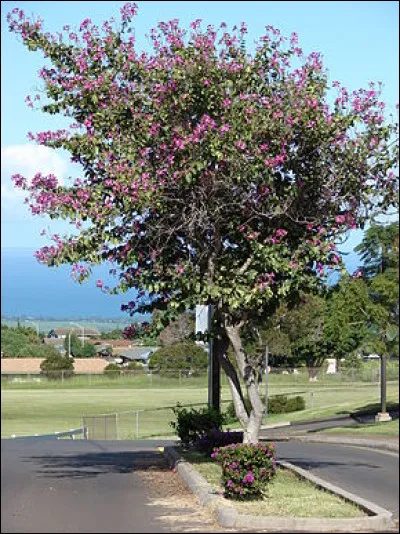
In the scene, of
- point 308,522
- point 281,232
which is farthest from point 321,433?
point 308,522

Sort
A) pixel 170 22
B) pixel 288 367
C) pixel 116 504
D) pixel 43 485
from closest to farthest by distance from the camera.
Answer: pixel 116 504, pixel 170 22, pixel 43 485, pixel 288 367

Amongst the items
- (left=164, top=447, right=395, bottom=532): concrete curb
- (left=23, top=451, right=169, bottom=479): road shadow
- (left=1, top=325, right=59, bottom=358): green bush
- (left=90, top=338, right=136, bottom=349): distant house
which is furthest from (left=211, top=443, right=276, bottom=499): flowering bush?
(left=23, top=451, right=169, bottom=479): road shadow

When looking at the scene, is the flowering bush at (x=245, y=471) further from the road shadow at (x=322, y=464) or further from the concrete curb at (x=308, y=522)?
the road shadow at (x=322, y=464)

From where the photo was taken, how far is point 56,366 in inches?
512

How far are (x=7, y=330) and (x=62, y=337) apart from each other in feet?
9.68

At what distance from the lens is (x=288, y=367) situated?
3562 cm

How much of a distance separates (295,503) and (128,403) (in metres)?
14.0

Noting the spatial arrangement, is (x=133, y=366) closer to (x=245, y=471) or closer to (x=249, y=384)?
(x=249, y=384)

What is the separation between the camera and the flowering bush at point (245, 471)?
11.6 m

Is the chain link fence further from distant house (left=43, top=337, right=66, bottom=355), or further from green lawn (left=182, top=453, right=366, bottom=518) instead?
green lawn (left=182, top=453, right=366, bottom=518)

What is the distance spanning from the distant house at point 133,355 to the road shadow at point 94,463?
1.80m

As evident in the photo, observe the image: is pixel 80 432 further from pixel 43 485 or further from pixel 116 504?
pixel 116 504

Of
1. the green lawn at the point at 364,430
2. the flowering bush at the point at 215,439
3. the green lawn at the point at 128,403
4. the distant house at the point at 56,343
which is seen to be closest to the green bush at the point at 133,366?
the green lawn at the point at 128,403

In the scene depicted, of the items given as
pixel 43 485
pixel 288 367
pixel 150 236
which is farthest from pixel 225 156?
pixel 288 367
